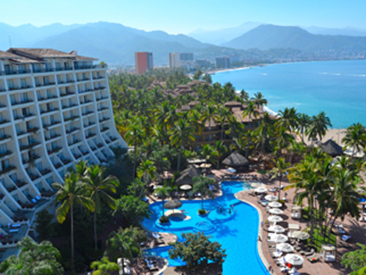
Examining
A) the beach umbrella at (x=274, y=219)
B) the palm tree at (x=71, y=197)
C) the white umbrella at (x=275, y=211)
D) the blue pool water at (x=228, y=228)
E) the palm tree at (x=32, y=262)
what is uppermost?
the palm tree at (x=71, y=197)

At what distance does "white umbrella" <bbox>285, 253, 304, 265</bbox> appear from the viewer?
96.4 feet

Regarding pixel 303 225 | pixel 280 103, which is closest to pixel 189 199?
pixel 303 225

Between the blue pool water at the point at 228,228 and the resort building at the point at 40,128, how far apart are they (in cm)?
1485

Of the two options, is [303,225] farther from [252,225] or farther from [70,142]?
[70,142]

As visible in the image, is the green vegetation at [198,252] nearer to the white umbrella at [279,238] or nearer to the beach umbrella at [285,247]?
the beach umbrella at [285,247]

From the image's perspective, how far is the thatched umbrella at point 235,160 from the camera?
57.2 meters

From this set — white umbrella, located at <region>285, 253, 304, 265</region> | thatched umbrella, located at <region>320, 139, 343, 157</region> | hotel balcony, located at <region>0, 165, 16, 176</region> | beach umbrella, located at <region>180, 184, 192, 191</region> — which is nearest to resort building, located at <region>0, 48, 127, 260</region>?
hotel balcony, located at <region>0, 165, 16, 176</region>

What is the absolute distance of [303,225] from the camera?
3778 cm

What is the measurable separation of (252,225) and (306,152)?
979 inches

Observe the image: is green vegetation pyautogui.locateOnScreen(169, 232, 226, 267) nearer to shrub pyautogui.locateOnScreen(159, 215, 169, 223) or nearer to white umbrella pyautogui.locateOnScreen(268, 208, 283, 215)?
shrub pyautogui.locateOnScreen(159, 215, 169, 223)

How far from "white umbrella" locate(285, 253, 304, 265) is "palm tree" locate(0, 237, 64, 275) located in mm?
20473

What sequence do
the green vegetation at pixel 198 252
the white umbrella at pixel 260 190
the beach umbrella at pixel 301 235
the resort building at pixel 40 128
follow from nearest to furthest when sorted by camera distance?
the green vegetation at pixel 198 252, the beach umbrella at pixel 301 235, the resort building at pixel 40 128, the white umbrella at pixel 260 190

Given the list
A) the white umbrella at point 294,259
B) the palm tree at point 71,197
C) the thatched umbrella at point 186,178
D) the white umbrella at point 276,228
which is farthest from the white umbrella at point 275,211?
the palm tree at point 71,197

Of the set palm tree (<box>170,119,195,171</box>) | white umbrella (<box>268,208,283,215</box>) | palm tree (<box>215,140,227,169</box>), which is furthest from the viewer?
palm tree (<box>215,140,227,169</box>)
